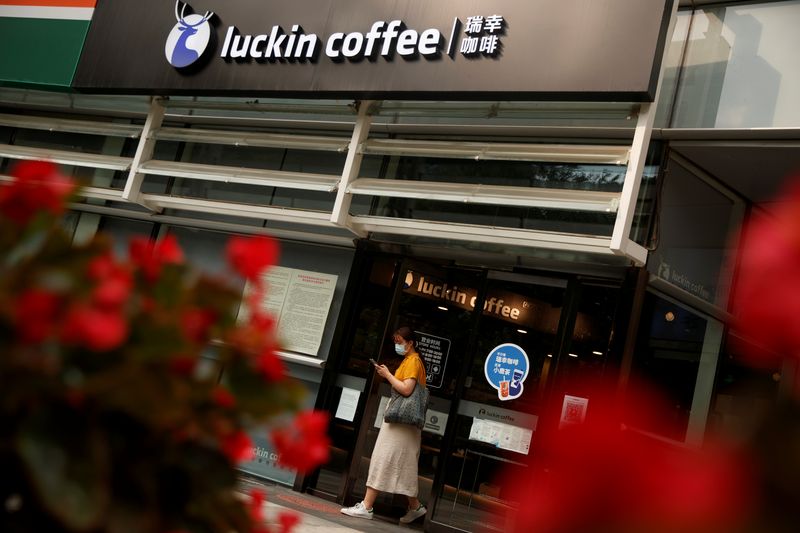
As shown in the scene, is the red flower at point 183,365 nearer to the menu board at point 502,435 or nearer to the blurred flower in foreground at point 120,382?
the blurred flower in foreground at point 120,382

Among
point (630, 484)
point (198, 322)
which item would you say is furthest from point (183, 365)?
point (630, 484)

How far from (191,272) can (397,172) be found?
7.65 m

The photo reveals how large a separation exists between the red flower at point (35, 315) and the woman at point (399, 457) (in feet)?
23.0

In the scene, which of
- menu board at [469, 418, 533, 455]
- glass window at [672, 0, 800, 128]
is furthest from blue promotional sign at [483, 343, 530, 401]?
glass window at [672, 0, 800, 128]

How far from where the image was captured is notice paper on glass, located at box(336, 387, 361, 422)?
8.87 m

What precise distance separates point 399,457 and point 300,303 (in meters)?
2.23

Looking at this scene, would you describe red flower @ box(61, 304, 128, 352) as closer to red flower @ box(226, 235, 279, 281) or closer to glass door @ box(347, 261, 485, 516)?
red flower @ box(226, 235, 279, 281)

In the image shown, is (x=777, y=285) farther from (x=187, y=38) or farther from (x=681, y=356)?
(x=187, y=38)

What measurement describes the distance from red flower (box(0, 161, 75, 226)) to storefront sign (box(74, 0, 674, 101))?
612cm

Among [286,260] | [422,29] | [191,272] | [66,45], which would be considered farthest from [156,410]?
[66,45]

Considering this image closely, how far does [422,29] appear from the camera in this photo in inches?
322

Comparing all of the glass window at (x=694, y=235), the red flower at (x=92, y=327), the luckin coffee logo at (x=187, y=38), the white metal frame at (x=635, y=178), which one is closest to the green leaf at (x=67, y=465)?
the red flower at (x=92, y=327)

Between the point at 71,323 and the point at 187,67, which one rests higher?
the point at 187,67

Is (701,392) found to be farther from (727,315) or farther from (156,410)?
(156,410)
